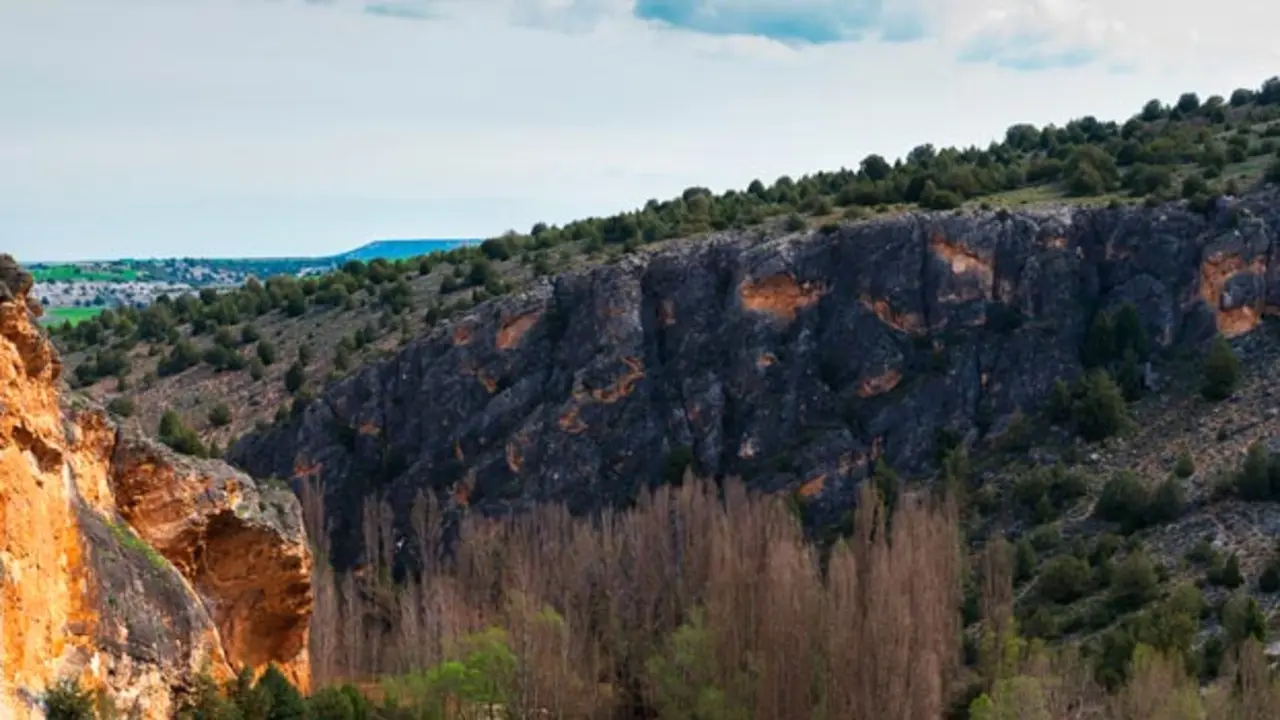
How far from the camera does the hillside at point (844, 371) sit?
54.7 meters

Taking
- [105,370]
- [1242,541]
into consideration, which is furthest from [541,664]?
[105,370]

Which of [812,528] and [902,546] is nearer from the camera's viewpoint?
[902,546]

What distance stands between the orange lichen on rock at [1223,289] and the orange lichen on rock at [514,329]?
33.5 m

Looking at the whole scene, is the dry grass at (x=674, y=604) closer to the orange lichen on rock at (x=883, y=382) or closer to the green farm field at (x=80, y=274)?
the orange lichen on rock at (x=883, y=382)

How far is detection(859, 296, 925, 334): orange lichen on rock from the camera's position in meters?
65.4

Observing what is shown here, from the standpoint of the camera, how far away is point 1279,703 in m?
Result: 31.1

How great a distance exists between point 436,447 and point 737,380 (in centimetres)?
1604

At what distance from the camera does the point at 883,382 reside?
64562 millimetres

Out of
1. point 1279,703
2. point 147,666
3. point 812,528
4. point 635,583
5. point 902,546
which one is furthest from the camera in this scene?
point 812,528

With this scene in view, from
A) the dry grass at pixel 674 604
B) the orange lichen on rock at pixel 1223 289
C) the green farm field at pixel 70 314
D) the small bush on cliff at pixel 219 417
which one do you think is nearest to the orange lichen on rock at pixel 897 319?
the dry grass at pixel 674 604

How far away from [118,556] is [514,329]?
170 ft

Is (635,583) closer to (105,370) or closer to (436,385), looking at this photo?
(436,385)

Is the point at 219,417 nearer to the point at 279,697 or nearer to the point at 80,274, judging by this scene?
the point at 279,697

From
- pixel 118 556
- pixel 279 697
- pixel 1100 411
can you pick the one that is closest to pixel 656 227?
pixel 1100 411
